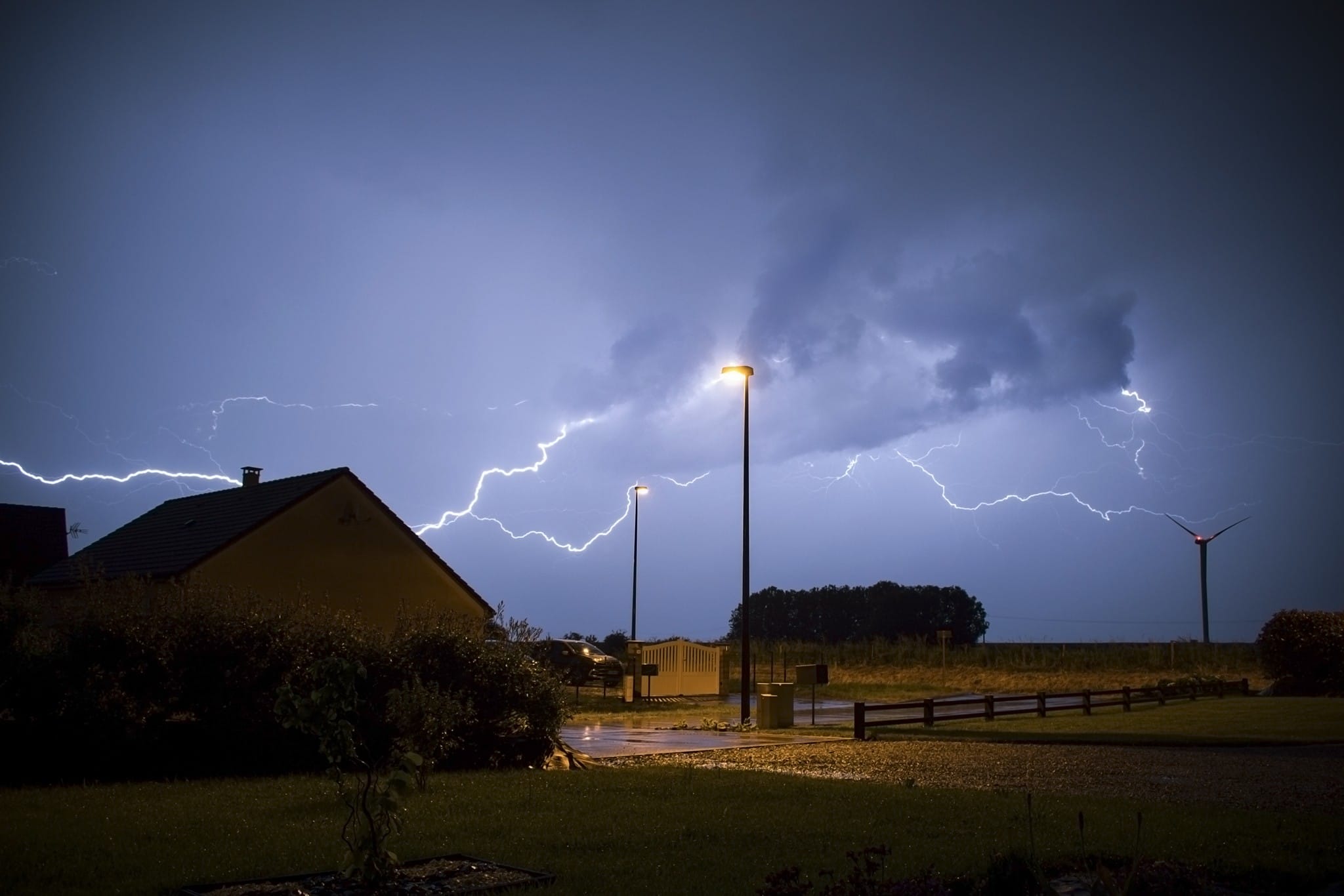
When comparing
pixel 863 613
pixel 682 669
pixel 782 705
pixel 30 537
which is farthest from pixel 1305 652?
pixel 863 613

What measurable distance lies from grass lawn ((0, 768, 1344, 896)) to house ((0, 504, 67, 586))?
1297 inches

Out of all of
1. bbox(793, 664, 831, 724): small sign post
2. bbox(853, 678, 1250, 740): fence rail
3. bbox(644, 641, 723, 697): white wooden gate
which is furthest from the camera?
bbox(644, 641, 723, 697): white wooden gate

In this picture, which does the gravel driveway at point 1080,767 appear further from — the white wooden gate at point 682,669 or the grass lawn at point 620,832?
the white wooden gate at point 682,669

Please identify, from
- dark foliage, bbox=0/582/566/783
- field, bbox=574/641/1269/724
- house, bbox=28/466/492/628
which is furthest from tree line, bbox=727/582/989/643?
dark foliage, bbox=0/582/566/783

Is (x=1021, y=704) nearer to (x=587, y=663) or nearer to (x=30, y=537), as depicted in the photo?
(x=587, y=663)

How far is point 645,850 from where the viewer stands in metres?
8.66

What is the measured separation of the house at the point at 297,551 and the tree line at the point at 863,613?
281 ft

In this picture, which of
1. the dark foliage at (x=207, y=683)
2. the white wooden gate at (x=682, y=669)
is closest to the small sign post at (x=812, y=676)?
the white wooden gate at (x=682, y=669)

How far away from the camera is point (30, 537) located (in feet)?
135

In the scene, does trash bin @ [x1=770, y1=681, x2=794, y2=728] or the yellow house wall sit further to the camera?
the yellow house wall

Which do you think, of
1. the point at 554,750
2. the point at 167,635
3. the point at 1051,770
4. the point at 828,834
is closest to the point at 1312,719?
the point at 1051,770

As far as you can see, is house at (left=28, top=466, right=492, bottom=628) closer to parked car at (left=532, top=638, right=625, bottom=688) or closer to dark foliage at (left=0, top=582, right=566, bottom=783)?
dark foliage at (left=0, top=582, right=566, bottom=783)

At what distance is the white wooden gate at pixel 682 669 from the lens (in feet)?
117

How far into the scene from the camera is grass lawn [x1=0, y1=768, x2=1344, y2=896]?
784 centimetres
